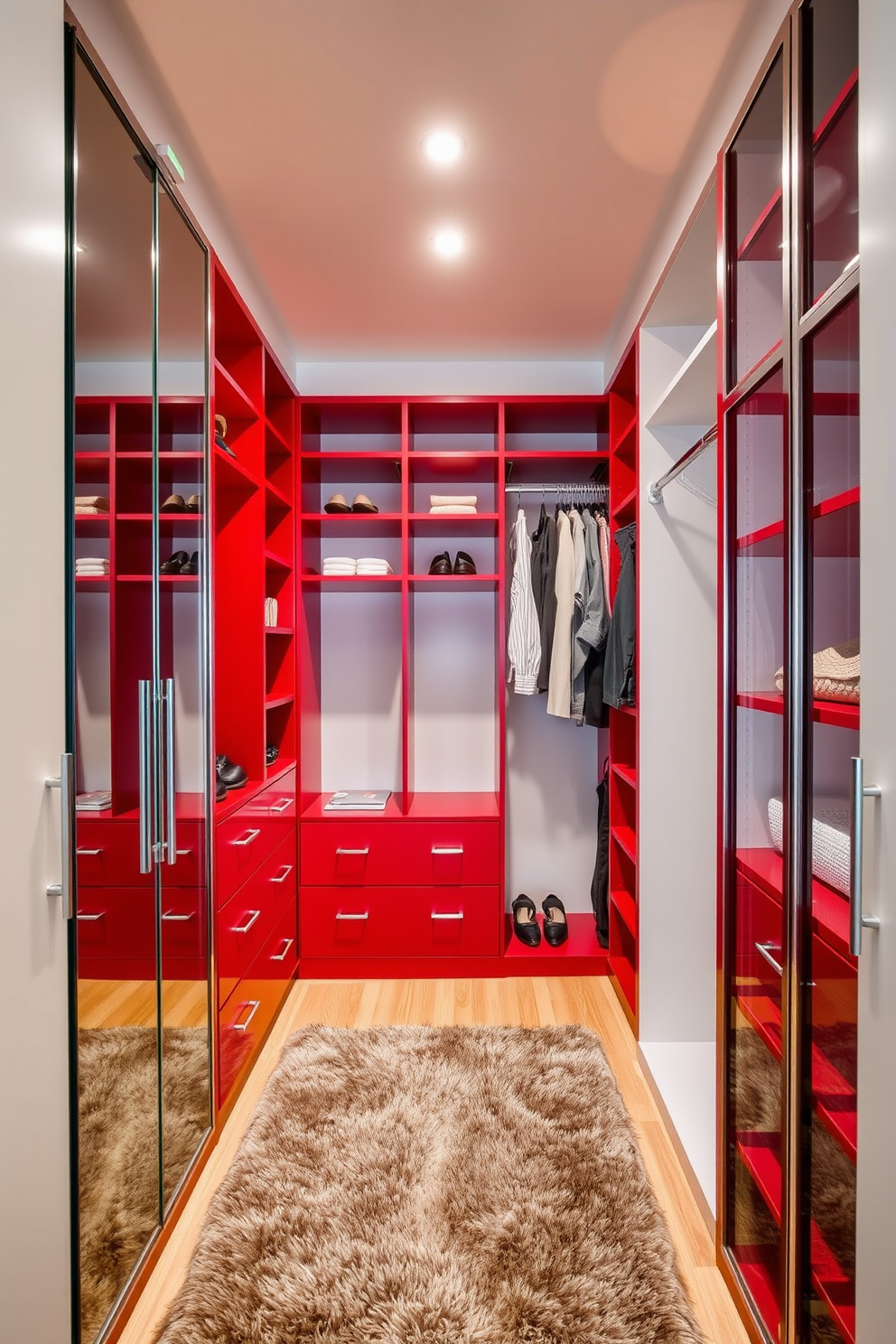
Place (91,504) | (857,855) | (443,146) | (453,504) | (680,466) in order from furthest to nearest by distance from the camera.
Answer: (453,504) < (680,466) < (443,146) < (91,504) < (857,855)

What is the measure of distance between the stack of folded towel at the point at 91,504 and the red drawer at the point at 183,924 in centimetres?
84

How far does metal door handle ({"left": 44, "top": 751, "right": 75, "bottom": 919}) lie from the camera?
3.69ft

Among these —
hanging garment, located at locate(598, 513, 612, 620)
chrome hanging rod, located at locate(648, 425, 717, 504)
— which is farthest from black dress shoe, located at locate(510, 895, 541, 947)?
chrome hanging rod, located at locate(648, 425, 717, 504)

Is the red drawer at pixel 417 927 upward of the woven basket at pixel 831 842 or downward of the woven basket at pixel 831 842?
downward

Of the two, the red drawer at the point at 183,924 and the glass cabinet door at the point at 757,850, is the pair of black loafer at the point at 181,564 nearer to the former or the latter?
the red drawer at the point at 183,924

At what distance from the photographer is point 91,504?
129cm

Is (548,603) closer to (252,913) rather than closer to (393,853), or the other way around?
(393,853)

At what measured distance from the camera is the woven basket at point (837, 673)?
108 centimetres

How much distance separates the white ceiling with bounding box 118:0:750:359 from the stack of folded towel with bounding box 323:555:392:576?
101 centimetres

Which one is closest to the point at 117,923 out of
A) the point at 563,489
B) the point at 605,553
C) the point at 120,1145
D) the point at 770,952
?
the point at 120,1145

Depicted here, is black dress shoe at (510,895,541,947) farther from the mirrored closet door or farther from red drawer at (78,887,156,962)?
red drawer at (78,887,156,962)

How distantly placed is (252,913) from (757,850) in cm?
164

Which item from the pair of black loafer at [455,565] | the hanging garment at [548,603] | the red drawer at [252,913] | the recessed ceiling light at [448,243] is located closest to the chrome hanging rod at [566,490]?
the hanging garment at [548,603]

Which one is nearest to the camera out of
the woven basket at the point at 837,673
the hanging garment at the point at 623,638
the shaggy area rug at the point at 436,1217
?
the woven basket at the point at 837,673
